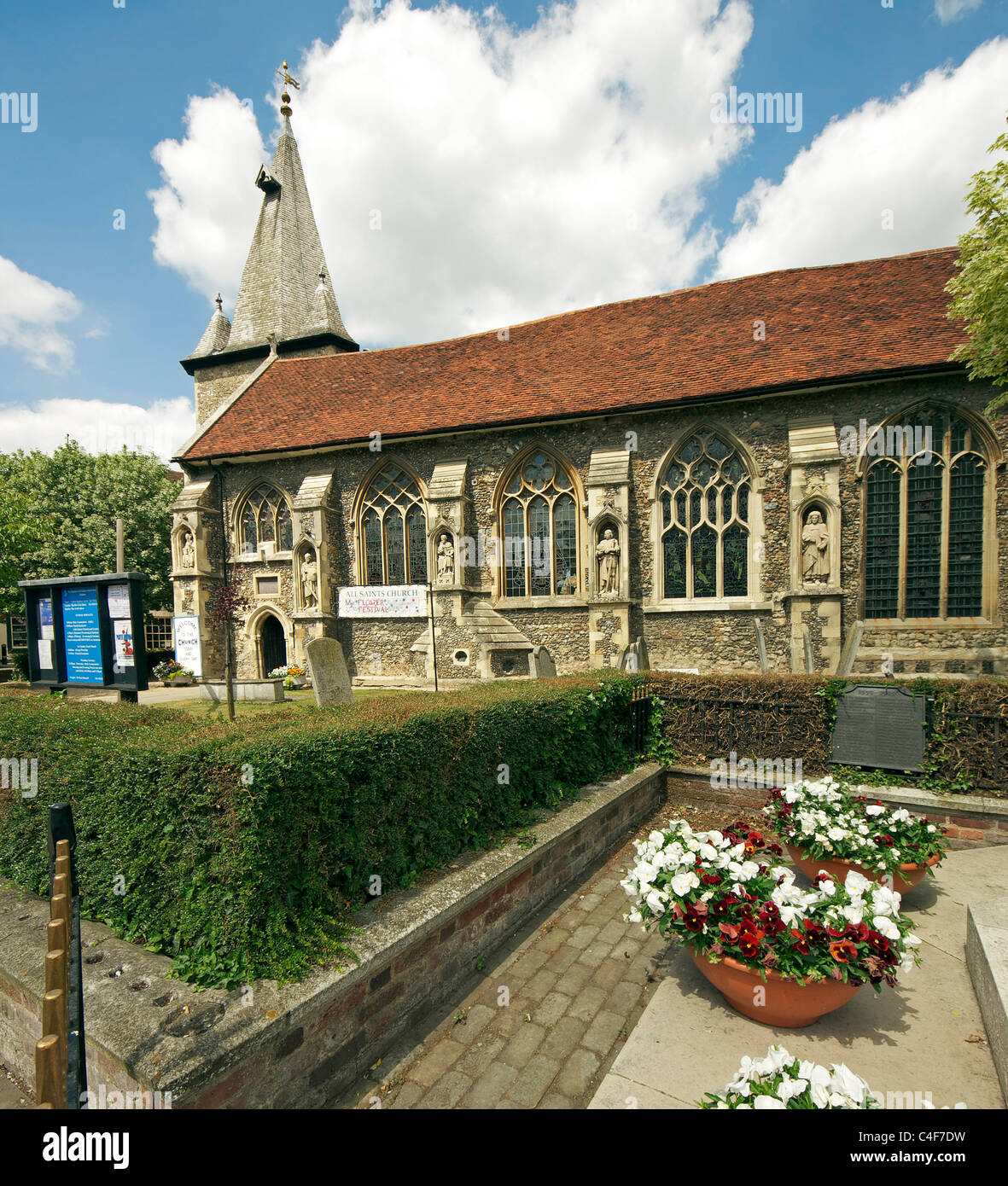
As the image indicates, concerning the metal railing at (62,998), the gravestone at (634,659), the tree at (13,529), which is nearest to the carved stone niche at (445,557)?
the gravestone at (634,659)

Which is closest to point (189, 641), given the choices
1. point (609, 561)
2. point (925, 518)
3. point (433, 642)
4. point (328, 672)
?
point (433, 642)

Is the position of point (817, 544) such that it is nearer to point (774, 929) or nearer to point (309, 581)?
point (774, 929)

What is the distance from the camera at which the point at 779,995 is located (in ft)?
10.1

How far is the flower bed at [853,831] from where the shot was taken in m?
4.38

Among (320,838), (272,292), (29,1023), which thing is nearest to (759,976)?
(320,838)

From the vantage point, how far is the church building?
1238cm

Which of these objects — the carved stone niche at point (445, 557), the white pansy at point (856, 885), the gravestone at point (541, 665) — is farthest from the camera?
the carved stone niche at point (445, 557)

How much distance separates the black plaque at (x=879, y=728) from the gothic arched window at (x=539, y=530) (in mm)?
9148

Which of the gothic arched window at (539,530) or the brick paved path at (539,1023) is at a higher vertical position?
the gothic arched window at (539,530)

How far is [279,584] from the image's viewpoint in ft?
59.4

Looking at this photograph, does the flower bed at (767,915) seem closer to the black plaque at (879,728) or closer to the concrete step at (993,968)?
the concrete step at (993,968)

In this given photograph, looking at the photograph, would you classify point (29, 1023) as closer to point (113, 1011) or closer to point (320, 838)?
point (113, 1011)

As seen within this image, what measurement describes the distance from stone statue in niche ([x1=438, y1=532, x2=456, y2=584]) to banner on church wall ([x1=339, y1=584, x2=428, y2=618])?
3.09ft

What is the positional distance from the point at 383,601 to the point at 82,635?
11.1 m
